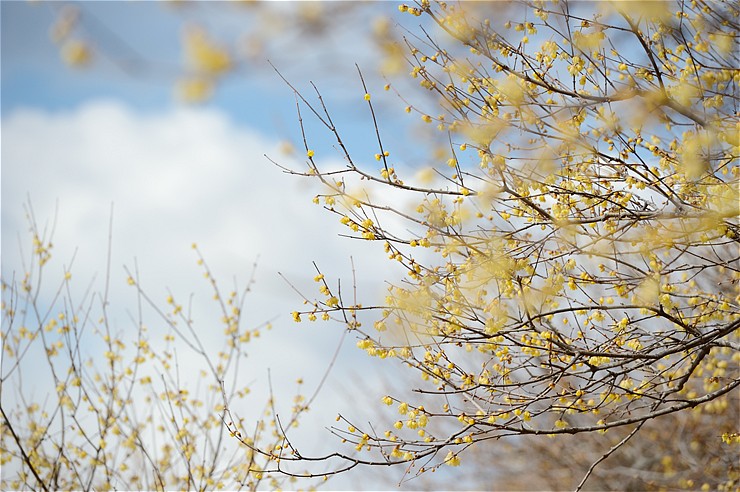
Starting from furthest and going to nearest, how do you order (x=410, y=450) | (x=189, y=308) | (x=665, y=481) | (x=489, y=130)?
(x=665, y=481), (x=189, y=308), (x=410, y=450), (x=489, y=130)

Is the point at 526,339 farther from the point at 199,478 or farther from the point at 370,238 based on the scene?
the point at 199,478

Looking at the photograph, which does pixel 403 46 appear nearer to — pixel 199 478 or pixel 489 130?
pixel 489 130

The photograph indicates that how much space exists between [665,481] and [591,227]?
6.82 m

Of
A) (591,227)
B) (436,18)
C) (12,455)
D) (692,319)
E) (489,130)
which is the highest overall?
(436,18)

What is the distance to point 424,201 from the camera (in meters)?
3.78

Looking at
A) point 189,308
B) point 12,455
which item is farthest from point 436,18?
point 12,455

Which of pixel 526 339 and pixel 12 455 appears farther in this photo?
pixel 12 455

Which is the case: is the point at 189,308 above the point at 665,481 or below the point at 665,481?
above

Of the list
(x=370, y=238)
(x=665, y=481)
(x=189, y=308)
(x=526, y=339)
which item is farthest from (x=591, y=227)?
(x=665, y=481)

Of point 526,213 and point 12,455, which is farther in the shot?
point 12,455

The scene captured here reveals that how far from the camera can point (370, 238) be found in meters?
3.58

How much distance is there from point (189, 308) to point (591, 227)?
11.2 ft

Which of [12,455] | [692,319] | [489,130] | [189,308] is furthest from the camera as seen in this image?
[189,308]

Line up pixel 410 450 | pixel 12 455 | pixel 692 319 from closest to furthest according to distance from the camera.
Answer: pixel 410 450, pixel 692 319, pixel 12 455
